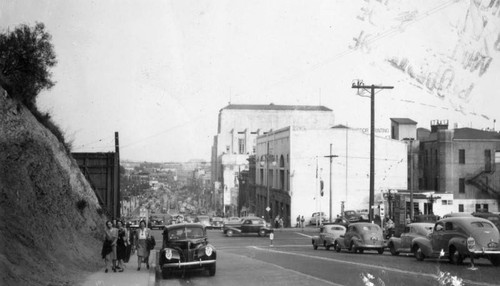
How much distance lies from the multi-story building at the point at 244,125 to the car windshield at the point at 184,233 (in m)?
87.6

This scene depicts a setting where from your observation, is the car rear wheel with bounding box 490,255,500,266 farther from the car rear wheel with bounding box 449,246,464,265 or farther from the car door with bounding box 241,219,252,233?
the car door with bounding box 241,219,252,233

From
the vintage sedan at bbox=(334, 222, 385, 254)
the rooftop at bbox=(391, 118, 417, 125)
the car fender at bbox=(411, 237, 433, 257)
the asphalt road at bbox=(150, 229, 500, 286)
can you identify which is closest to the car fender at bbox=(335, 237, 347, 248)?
the vintage sedan at bbox=(334, 222, 385, 254)

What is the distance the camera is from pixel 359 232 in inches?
1180

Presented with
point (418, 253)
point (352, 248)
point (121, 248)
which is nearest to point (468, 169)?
point (352, 248)

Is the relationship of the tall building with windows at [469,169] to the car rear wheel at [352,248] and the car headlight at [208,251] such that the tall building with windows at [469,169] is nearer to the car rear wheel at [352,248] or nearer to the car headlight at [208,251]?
the car rear wheel at [352,248]

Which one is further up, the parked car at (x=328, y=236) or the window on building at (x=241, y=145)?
the window on building at (x=241, y=145)

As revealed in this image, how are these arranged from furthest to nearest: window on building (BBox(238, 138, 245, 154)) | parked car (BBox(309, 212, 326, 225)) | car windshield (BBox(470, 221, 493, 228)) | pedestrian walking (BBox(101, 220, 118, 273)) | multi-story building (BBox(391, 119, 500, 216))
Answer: window on building (BBox(238, 138, 245, 154)) < multi-story building (BBox(391, 119, 500, 216)) < parked car (BBox(309, 212, 326, 225)) < car windshield (BBox(470, 221, 493, 228)) < pedestrian walking (BBox(101, 220, 118, 273))

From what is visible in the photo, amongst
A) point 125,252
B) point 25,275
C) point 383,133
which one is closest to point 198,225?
point 125,252

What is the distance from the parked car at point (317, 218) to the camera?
6501 centimetres

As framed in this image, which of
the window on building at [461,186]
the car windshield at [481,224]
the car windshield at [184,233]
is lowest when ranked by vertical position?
the car windshield at [184,233]

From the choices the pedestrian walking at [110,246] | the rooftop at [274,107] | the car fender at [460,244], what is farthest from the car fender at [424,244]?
the rooftop at [274,107]

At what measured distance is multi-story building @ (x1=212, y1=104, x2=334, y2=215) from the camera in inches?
4365

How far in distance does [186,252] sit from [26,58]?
1001 cm

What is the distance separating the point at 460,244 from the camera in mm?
21109
